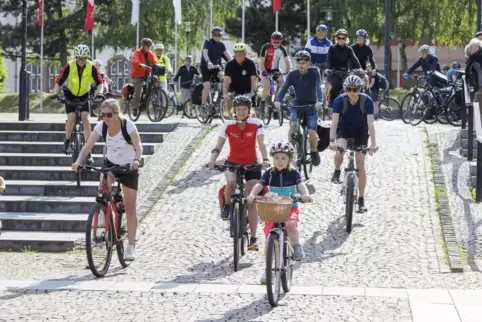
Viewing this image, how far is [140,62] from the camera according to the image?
2211 centimetres

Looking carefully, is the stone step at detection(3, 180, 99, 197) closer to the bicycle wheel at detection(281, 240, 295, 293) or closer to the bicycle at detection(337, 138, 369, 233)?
the bicycle at detection(337, 138, 369, 233)

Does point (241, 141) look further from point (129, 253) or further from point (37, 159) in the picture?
point (37, 159)

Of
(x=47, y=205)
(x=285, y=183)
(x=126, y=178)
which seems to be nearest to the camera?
(x=285, y=183)

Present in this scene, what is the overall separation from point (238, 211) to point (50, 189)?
500cm

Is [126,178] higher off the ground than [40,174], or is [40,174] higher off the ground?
A: [126,178]

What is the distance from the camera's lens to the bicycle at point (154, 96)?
22062 mm

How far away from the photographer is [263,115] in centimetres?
2186

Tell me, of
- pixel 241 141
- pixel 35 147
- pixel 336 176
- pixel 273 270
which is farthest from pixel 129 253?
pixel 35 147

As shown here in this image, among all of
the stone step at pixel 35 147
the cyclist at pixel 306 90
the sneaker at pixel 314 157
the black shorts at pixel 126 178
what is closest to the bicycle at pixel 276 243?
the black shorts at pixel 126 178

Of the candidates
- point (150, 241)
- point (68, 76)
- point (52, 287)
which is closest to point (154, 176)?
point (68, 76)

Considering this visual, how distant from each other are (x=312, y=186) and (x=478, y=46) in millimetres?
3206

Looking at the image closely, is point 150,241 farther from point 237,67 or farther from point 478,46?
point 478,46

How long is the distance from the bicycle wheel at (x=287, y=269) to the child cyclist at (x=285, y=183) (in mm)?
176

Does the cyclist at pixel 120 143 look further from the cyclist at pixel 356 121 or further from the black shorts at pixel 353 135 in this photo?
the black shorts at pixel 353 135
